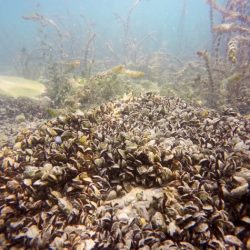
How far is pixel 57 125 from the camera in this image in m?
4.14

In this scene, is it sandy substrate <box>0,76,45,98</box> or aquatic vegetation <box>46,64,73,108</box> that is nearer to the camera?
aquatic vegetation <box>46,64,73,108</box>

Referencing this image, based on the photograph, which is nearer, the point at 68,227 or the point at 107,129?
the point at 68,227

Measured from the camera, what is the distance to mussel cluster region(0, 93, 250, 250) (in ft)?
8.09

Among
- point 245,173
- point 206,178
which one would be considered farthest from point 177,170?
point 245,173

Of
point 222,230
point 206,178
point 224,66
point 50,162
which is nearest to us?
point 222,230

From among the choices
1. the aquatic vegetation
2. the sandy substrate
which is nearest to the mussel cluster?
the aquatic vegetation

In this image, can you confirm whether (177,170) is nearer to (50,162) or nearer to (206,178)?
(206,178)

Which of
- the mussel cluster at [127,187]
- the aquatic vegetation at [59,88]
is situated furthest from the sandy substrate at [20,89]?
the mussel cluster at [127,187]

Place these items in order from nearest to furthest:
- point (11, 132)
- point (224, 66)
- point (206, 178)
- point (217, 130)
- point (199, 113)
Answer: point (206, 178), point (217, 130), point (199, 113), point (11, 132), point (224, 66)

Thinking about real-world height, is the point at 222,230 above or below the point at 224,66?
below

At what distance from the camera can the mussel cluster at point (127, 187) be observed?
2.46 meters

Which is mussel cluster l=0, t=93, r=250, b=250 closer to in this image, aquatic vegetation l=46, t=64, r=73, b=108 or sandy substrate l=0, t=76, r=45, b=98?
aquatic vegetation l=46, t=64, r=73, b=108

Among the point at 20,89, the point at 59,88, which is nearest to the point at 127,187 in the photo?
the point at 59,88

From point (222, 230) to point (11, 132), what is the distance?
4.94 metres
